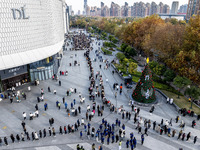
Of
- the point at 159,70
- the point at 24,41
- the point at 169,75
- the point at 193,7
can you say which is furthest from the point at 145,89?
the point at 193,7

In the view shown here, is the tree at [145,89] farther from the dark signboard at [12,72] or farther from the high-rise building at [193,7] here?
the high-rise building at [193,7]

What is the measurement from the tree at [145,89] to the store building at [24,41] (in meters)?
19.5

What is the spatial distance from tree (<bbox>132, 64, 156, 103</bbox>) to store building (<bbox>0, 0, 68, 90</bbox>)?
64.1 feet

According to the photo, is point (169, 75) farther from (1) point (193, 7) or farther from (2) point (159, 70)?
(1) point (193, 7)

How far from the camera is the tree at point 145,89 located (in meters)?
24.0

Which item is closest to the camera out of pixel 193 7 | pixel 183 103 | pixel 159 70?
pixel 183 103

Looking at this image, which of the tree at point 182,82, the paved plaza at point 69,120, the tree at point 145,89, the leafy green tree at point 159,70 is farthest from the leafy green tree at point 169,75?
the tree at point 145,89

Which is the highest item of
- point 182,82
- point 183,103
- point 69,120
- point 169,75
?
point 182,82

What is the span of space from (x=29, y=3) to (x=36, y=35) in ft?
18.8

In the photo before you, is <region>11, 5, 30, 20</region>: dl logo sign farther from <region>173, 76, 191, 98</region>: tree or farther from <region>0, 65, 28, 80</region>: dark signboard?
<region>173, 76, 191, 98</region>: tree

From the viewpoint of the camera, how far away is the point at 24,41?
28844mm

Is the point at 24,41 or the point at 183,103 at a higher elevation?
the point at 24,41

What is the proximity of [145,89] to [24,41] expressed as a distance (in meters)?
22.6

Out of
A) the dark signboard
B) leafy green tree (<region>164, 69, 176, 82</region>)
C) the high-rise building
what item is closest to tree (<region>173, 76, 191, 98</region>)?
leafy green tree (<region>164, 69, 176, 82</region>)
